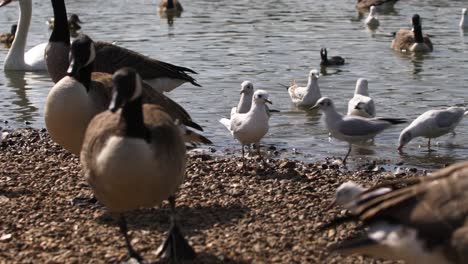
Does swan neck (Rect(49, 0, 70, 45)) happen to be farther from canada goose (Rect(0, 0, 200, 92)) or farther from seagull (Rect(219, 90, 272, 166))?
seagull (Rect(219, 90, 272, 166))

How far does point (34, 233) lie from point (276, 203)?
2328 mm

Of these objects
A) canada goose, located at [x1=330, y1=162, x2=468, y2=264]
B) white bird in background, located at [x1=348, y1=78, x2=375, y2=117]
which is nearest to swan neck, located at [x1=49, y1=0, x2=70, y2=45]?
white bird in background, located at [x1=348, y1=78, x2=375, y2=117]

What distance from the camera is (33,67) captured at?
65.8 feet

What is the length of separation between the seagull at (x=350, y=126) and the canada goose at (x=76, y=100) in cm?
412

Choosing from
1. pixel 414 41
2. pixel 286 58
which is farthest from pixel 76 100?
pixel 414 41

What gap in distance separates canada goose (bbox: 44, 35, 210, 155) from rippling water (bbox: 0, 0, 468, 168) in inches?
160

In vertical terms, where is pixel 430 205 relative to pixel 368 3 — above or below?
above

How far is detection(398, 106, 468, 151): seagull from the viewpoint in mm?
Result: 13070

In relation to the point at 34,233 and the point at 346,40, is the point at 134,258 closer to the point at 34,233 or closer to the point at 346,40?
the point at 34,233

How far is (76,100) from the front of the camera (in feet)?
29.6

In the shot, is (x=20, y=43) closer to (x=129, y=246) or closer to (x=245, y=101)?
(x=245, y=101)

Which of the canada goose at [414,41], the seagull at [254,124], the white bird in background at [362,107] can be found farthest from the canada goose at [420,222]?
the canada goose at [414,41]

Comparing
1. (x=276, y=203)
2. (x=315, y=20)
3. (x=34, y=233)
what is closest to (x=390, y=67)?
Result: (x=315, y=20)

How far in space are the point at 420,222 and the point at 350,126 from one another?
6.70 metres
